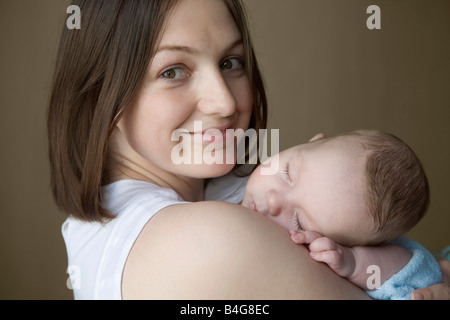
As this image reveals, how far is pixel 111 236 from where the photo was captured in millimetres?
1199

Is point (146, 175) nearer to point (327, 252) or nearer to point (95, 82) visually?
point (95, 82)


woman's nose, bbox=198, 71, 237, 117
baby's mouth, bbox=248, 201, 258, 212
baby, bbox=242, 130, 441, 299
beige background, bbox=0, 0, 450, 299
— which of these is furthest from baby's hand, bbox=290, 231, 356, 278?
beige background, bbox=0, 0, 450, 299

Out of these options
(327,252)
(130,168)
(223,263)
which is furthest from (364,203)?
(130,168)

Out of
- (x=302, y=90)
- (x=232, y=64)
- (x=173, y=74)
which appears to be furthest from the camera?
(x=302, y=90)

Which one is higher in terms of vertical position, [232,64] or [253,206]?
[232,64]

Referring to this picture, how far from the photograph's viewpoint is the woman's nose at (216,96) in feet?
4.38

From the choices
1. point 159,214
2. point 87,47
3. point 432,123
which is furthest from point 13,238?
point 432,123

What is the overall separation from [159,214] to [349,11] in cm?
259

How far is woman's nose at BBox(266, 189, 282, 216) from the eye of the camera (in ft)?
4.23

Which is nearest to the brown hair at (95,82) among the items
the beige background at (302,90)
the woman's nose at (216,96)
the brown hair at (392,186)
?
the woman's nose at (216,96)

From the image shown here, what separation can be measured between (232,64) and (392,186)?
21.7 inches

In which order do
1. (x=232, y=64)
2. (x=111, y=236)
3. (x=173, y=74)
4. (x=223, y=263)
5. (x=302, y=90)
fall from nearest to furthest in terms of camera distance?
1. (x=223, y=263)
2. (x=111, y=236)
3. (x=173, y=74)
4. (x=232, y=64)
5. (x=302, y=90)

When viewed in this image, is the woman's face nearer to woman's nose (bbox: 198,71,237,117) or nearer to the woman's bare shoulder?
woman's nose (bbox: 198,71,237,117)

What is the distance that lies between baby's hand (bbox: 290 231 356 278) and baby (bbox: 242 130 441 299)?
1 cm
